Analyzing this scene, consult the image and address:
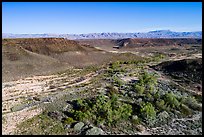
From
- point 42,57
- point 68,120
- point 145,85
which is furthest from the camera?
point 42,57

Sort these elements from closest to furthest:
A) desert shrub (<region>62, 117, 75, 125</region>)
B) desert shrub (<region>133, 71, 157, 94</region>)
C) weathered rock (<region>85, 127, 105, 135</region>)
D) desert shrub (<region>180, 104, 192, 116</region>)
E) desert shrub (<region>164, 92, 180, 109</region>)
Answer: weathered rock (<region>85, 127, 105, 135</region>) → desert shrub (<region>62, 117, 75, 125</region>) → desert shrub (<region>180, 104, 192, 116</region>) → desert shrub (<region>164, 92, 180, 109</region>) → desert shrub (<region>133, 71, 157, 94</region>)

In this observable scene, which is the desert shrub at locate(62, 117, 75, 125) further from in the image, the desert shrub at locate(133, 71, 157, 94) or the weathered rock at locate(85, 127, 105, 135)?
the desert shrub at locate(133, 71, 157, 94)

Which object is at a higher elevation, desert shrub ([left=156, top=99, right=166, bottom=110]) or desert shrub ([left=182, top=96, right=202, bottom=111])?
desert shrub ([left=156, top=99, right=166, bottom=110])

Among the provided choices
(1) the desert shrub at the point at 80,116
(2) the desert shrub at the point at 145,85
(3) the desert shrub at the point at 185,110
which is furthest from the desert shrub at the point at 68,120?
(2) the desert shrub at the point at 145,85

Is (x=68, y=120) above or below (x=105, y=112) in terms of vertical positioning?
below

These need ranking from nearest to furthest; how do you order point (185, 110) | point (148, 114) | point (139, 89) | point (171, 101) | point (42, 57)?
point (148, 114), point (185, 110), point (171, 101), point (139, 89), point (42, 57)

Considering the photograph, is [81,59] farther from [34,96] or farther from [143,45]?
[143,45]

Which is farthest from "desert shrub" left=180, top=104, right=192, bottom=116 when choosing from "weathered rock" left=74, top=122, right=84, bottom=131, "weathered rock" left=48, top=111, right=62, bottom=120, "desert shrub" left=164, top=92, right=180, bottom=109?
"weathered rock" left=48, top=111, right=62, bottom=120

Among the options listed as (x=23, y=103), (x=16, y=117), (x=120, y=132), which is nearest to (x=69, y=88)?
(x=23, y=103)

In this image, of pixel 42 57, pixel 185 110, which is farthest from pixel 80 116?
pixel 42 57

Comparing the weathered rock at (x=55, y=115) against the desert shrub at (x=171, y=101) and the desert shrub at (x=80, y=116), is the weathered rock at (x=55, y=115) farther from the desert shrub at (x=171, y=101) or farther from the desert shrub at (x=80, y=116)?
the desert shrub at (x=171, y=101)

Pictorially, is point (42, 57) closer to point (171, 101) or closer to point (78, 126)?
point (171, 101)
